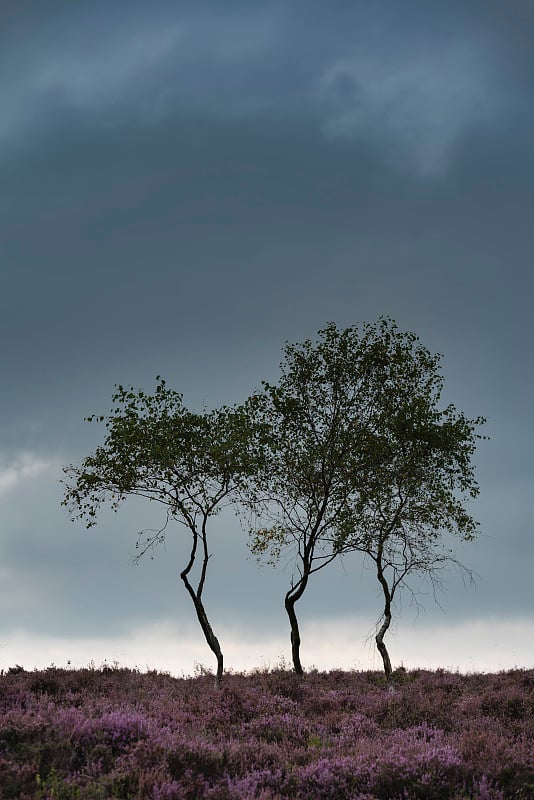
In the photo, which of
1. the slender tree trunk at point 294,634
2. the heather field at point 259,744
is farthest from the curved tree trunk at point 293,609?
the heather field at point 259,744

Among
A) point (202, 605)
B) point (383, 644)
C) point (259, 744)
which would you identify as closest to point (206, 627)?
point (202, 605)

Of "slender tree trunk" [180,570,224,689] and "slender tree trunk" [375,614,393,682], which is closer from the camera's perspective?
"slender tree trunk" [180,570,224,689]

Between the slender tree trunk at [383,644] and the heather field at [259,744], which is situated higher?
the slender tree trunk at [383,644]

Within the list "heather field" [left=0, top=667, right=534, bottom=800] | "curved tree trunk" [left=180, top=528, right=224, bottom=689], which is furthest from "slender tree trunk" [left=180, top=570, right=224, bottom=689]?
"heather field" [left=0, top=667, right=534, bottom=800]

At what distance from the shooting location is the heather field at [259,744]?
1221cm

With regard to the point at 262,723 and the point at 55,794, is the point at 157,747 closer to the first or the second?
the point at 55,794

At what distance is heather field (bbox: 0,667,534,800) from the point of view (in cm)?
1221

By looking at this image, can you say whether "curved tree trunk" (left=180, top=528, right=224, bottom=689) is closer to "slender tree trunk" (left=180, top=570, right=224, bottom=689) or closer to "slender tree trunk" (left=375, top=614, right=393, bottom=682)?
"slender tree trunk" (left=180, top=570, right=224, bottom=689)

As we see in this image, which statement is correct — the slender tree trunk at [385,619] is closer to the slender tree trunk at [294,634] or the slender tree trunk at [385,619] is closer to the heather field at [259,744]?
the slender tree trunk at [294,634]

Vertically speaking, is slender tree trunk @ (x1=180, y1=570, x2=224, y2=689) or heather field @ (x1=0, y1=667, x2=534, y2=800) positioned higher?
slender tree trunk @ (x1=180, y1=570, x2=224, y2=689)

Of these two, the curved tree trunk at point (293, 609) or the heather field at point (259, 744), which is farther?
the curved tree trunk at point (293, 609)

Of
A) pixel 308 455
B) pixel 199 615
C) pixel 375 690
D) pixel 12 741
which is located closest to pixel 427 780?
pixel 12 741

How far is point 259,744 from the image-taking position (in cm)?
1479

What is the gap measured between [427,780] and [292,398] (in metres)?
19.3
